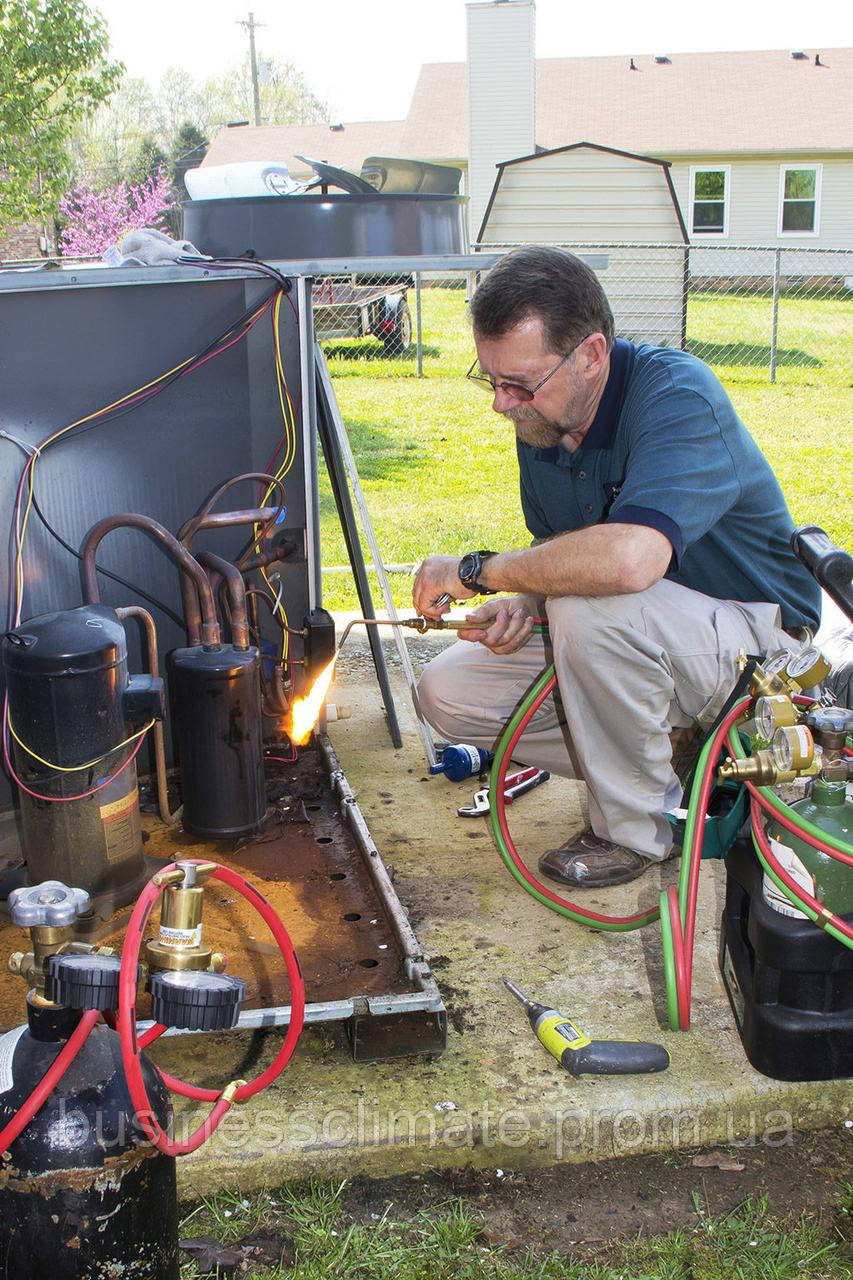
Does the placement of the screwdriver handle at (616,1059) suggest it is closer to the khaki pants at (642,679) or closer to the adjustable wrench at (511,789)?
the khaki pants at (642,679)

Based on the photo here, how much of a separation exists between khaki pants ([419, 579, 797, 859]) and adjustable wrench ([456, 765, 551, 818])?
0.49 meters

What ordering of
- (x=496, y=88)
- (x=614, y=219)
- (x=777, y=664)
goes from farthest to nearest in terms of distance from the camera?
(x=496, y=88)
(x=614, y=219)
(x=777, y=664)

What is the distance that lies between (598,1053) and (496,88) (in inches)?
728

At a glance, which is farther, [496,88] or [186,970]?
[496,88]

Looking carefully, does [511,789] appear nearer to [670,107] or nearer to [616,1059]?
[616,1059]

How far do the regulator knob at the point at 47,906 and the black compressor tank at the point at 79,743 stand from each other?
1.12 meters

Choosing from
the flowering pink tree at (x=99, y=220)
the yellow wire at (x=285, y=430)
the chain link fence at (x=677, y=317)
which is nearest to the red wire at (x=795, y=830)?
the yellow wire at (x=285, y=430)

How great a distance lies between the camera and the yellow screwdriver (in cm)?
228

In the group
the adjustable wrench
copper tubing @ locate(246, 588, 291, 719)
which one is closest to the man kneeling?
the adjustable wrench

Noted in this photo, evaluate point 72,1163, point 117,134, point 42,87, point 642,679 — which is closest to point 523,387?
point 642,679

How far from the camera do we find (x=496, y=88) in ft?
59.9

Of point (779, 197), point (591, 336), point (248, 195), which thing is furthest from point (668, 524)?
point (779, 197)

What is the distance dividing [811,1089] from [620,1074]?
0.36m

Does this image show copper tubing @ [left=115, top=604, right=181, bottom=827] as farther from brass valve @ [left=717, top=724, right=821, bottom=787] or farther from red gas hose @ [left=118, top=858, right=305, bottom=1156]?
brass valve @ [left=717, top=724, right=821, bottom=787]
